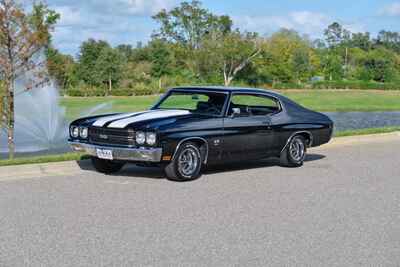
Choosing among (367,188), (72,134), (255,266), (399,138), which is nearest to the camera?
(255,266)

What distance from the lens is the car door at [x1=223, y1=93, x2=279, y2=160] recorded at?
11.2 m

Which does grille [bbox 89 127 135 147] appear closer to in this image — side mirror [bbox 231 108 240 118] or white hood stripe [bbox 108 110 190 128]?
white hood stripe [bbox 108 110 190 128]

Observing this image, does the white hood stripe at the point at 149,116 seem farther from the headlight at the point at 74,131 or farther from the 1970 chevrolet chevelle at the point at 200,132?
the headlight at the point at 74,131

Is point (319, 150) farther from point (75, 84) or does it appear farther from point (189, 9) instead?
point (189, 9)

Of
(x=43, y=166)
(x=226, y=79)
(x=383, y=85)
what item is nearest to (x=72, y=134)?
(x=43, y=166)

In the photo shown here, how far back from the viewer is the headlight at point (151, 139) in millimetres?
10117

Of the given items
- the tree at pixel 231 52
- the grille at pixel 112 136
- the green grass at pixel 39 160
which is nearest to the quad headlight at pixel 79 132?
the grille at pixel 112 136

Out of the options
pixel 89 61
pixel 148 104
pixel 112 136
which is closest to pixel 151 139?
pixel 112 136

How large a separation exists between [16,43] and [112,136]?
17.4ft

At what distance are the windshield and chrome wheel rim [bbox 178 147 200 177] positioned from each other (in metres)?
0.91

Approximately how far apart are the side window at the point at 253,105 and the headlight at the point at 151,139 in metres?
1.75

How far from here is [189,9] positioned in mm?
95688

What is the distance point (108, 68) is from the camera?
67250 millimetres

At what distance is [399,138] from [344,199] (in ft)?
30.8
